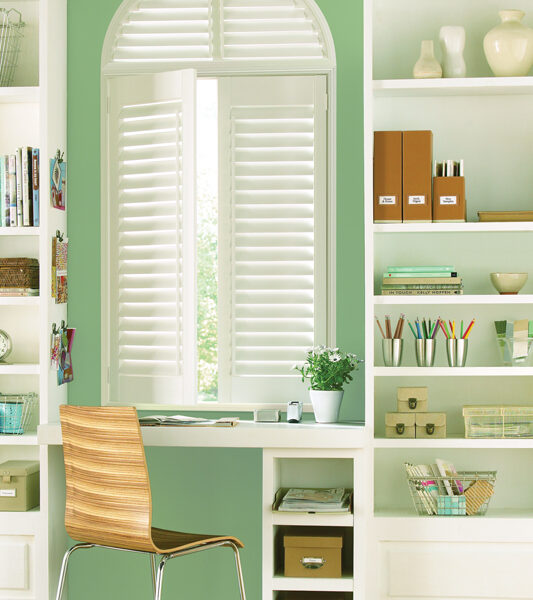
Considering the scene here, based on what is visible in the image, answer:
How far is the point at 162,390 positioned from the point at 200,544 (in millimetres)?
819

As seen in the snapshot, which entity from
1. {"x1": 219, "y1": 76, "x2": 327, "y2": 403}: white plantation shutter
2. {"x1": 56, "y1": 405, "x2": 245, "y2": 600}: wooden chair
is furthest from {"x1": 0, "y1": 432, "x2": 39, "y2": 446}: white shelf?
{"x1": 219, "y1": 76, "x2": 327, "y2": 403}: white plantation shutter

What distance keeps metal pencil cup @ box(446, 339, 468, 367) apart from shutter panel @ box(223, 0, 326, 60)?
1.34 m

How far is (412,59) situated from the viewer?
11.4 ft

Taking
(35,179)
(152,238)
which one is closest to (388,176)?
(152,238)

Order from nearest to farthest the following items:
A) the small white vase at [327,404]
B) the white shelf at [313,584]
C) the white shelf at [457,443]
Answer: the white shelf at [313,584] → the white shelf at [457,443] → the small white vase at [327,404]

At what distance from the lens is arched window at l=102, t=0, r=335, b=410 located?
3.51 meters

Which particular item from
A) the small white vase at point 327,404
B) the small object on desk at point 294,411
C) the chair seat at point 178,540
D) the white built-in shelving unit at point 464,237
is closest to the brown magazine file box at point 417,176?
the white built-in shelving unit at point 464,237

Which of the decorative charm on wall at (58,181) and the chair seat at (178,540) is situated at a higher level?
the decorative charm on wall at (58,181)

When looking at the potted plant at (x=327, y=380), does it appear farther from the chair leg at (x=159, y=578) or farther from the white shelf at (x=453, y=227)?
the chair leg at (x=159, y=578)

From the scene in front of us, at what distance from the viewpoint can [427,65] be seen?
324 cm

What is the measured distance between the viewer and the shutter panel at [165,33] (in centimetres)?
360

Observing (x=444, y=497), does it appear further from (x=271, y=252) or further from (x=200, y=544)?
(x=271, y=252)

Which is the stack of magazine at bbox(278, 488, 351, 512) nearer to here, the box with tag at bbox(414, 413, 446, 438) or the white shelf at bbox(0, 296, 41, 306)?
the box with tag at bbox(414, 413, 446, 438)

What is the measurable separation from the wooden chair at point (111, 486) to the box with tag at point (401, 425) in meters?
0.75
